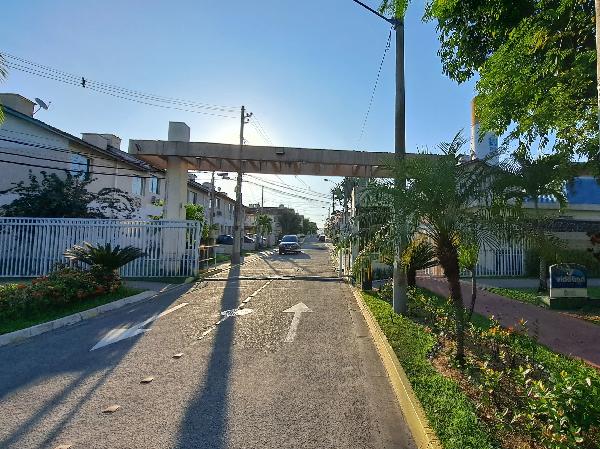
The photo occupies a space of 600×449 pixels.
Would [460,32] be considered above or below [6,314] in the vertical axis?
above

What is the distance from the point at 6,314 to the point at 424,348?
848 cm

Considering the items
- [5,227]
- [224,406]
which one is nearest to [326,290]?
[224,406]

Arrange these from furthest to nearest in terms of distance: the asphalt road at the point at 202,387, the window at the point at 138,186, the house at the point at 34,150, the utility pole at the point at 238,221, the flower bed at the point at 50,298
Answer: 1. the window at the point at 138,186
2. the utility pole at the point at 238,221
3. the house at the point at 34,150
4. the flower bed at the point at 50,298
5. the asphalt road at the point at 202,387

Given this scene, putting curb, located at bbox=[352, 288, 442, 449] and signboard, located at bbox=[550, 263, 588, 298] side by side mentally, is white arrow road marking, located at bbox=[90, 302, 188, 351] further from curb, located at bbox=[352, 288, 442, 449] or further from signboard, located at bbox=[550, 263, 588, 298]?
signboard, located at bbox=[550, 263, 588, 298]

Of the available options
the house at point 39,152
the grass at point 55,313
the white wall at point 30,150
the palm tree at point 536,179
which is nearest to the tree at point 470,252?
the palm tree at point 536,179

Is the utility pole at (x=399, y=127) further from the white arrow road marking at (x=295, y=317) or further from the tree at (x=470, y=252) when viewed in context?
the tree at (x=470, y=252)

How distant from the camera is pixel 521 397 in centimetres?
431

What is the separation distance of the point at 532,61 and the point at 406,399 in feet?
20.2

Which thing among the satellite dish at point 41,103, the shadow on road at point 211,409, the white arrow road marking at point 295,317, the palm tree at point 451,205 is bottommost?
the shadow on road at point 211,409

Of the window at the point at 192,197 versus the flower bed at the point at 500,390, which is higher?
the window at the point at 192,197

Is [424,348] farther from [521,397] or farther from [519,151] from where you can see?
[519,151]

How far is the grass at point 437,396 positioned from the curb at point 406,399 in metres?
0.06

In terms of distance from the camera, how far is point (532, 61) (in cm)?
710

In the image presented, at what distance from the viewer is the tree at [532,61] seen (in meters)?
6.49
